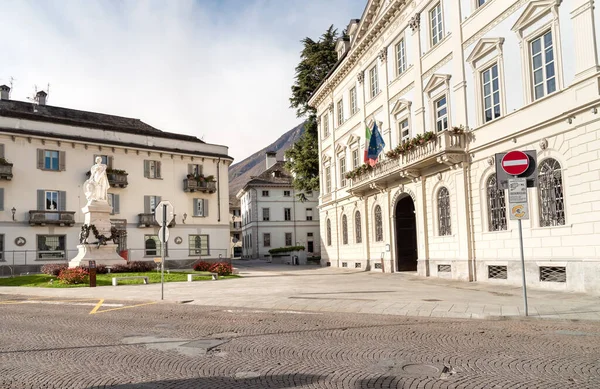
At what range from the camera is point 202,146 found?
1829 inches

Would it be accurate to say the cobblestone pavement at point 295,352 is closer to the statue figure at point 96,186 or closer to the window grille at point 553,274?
the window grille at point 553,274

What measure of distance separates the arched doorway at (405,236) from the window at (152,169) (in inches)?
918

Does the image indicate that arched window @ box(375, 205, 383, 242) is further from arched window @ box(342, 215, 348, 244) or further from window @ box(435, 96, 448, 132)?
window @ box(435, 96, 448, 132)

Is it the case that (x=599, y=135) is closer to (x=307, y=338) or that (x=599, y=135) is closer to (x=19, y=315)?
(x=307, y=338)

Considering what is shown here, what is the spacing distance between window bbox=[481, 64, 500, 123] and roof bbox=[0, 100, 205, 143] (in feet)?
102

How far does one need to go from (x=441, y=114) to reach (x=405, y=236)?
25.3 ft

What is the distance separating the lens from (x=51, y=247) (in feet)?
122

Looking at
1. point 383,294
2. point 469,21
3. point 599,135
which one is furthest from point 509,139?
point 383,294

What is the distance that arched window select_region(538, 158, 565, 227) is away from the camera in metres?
16.2

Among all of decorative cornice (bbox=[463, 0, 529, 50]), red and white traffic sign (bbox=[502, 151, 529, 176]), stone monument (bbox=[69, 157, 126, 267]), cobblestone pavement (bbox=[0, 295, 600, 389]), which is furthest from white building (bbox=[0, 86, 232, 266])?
red and white traffic sign (bbox=[502, 151, 529, 176])

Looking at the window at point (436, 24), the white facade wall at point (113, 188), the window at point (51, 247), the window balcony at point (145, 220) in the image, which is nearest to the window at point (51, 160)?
the white facade wall at point (113, 188)

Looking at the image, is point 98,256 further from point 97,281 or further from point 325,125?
point 325,125

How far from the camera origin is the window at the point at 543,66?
16.6 metres

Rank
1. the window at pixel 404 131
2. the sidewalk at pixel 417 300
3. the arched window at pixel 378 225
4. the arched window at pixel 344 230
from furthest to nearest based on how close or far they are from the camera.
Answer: the arched window at pixel 344 230, the arched window at pixel 378 225, the window at pixel 404 131, the sidewalk at pixel 417 300
